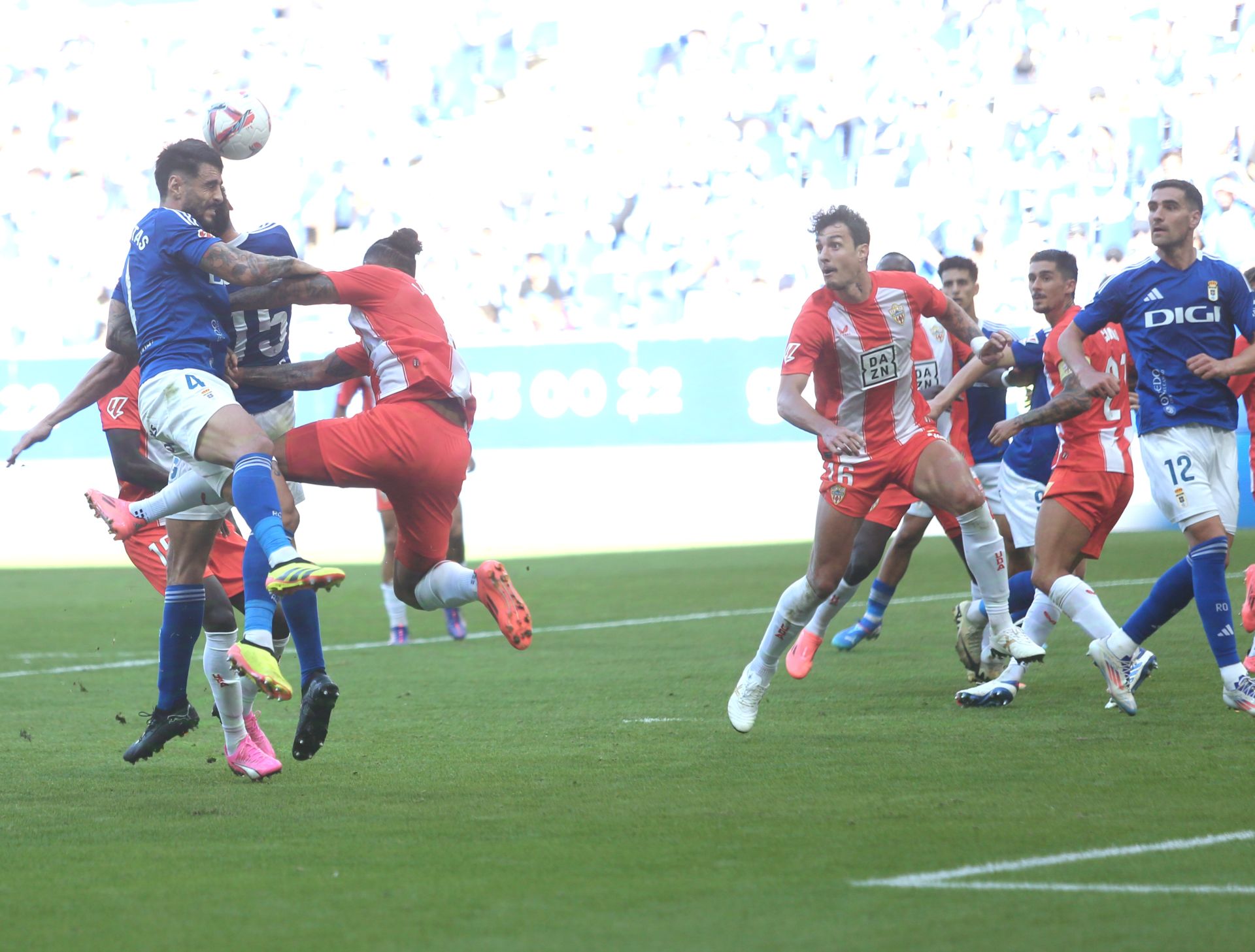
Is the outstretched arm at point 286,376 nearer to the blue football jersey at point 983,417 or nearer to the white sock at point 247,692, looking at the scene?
the white sock at point 247,692

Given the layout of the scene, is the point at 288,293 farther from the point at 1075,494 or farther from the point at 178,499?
the point at 1075,494

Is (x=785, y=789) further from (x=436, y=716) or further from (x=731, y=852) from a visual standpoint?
(x=436, y=716)

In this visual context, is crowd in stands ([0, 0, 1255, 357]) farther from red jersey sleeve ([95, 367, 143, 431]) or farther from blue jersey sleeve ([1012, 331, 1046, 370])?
red jersey sleeve ([95, 367, 143, 431])

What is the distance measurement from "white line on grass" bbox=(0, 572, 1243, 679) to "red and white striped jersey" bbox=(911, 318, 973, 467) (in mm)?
3012

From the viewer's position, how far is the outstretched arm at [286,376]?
248 inches

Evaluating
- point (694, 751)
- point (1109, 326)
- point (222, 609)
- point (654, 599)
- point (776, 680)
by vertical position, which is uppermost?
point (1109, 326)

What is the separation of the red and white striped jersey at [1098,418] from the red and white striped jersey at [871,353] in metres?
0.67

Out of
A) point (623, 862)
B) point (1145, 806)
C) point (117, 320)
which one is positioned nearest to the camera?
point (623, 862)

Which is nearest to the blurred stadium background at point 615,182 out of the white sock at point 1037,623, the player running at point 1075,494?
the white sock at point 1037,623

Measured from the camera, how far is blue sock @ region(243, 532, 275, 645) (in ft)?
19.3

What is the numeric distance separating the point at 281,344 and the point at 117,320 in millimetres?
633

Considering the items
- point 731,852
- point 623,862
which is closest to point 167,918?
point 623,862

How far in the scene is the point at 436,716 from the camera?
7711 millimetres

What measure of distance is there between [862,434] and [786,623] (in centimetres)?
84
